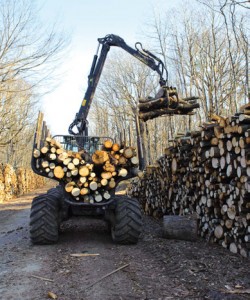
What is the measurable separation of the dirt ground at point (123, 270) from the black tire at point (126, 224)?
6.8 inches

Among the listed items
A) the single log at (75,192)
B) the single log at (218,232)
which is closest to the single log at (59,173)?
the single log at (75,192)

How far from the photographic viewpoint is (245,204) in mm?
5586

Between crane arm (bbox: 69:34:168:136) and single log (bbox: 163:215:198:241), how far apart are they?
4990mm

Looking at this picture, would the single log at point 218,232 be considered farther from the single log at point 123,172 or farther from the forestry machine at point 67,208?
the single log at point 123,172

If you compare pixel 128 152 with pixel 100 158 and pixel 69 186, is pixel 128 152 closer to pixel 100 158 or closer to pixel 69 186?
pixel 100 158

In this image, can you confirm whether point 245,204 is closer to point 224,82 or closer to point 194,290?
point 194,290

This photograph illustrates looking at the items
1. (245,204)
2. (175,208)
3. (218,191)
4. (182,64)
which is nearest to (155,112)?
(175,208)

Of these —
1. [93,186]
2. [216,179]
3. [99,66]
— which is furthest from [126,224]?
[99,66]

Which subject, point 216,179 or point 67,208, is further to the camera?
point 67,208

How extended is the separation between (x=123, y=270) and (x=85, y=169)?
2279mm

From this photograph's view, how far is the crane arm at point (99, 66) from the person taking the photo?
10945 millimetres

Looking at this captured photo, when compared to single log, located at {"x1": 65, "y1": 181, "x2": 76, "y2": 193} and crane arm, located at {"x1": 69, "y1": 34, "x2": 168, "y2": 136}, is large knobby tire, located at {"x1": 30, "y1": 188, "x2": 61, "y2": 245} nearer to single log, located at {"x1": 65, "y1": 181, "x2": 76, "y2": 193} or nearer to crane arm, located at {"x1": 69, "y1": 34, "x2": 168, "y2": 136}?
single log, located at {"x1": 65, "y1": 181, "x2": 76, "y2": 193}

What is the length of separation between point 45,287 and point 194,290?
1.82 metres

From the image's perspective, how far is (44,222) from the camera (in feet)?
21.7
